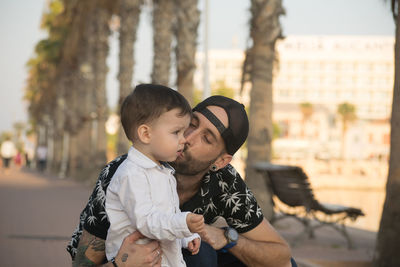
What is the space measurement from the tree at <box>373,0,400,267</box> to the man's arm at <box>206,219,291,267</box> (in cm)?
282

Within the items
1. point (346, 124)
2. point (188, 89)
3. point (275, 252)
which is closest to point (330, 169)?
point (188, 89)

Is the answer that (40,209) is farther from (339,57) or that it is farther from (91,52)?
(339,57)

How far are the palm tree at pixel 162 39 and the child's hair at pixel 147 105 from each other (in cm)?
1444

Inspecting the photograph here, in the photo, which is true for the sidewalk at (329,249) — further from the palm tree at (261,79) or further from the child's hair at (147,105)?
the child's hair at (147,105)

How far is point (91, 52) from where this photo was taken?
28625 mm

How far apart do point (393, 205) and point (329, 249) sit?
2858 mm

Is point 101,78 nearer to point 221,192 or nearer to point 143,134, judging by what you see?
point 221,192

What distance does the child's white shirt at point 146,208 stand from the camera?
2.55m

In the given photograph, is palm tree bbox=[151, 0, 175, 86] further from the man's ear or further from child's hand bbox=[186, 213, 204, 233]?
child's hand bbox=[186, 213, 204, 233]

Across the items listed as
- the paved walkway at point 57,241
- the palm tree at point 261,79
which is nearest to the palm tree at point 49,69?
the paved walkway at point 57,241

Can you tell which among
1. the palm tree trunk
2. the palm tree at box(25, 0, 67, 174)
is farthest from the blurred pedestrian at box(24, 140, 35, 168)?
the palm tree trunk

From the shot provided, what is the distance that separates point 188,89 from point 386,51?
457 feet

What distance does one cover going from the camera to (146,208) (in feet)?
8.47

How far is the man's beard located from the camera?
3.12m
